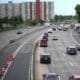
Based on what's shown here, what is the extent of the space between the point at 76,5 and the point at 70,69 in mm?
141177

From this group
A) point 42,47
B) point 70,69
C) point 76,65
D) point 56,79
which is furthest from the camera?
point 42,47

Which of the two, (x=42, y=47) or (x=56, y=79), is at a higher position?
(x=56, y=79)

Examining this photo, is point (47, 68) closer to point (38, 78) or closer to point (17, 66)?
Answer: point (17, 66)

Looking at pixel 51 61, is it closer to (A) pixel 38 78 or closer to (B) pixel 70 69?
(B) pixel 70 69

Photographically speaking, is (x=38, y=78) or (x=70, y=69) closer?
(x=38, y=78)

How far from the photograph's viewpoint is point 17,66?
168 ft

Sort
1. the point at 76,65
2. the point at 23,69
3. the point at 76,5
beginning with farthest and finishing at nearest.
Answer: the point at 76,5, the point at 76,65, the point at 23,69

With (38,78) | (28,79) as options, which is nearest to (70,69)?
(38,78)

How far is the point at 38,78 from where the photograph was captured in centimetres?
4159

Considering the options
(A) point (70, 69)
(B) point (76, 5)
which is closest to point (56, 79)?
(A) point (70, 69)

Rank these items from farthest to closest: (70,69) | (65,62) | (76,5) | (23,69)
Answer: (76,5) < (65,62) < (70,69) < (23,69)

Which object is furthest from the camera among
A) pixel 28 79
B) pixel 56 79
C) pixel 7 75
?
pixel 7 75

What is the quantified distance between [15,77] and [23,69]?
25.4ft

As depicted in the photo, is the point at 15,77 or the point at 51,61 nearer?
the point at 15,77
